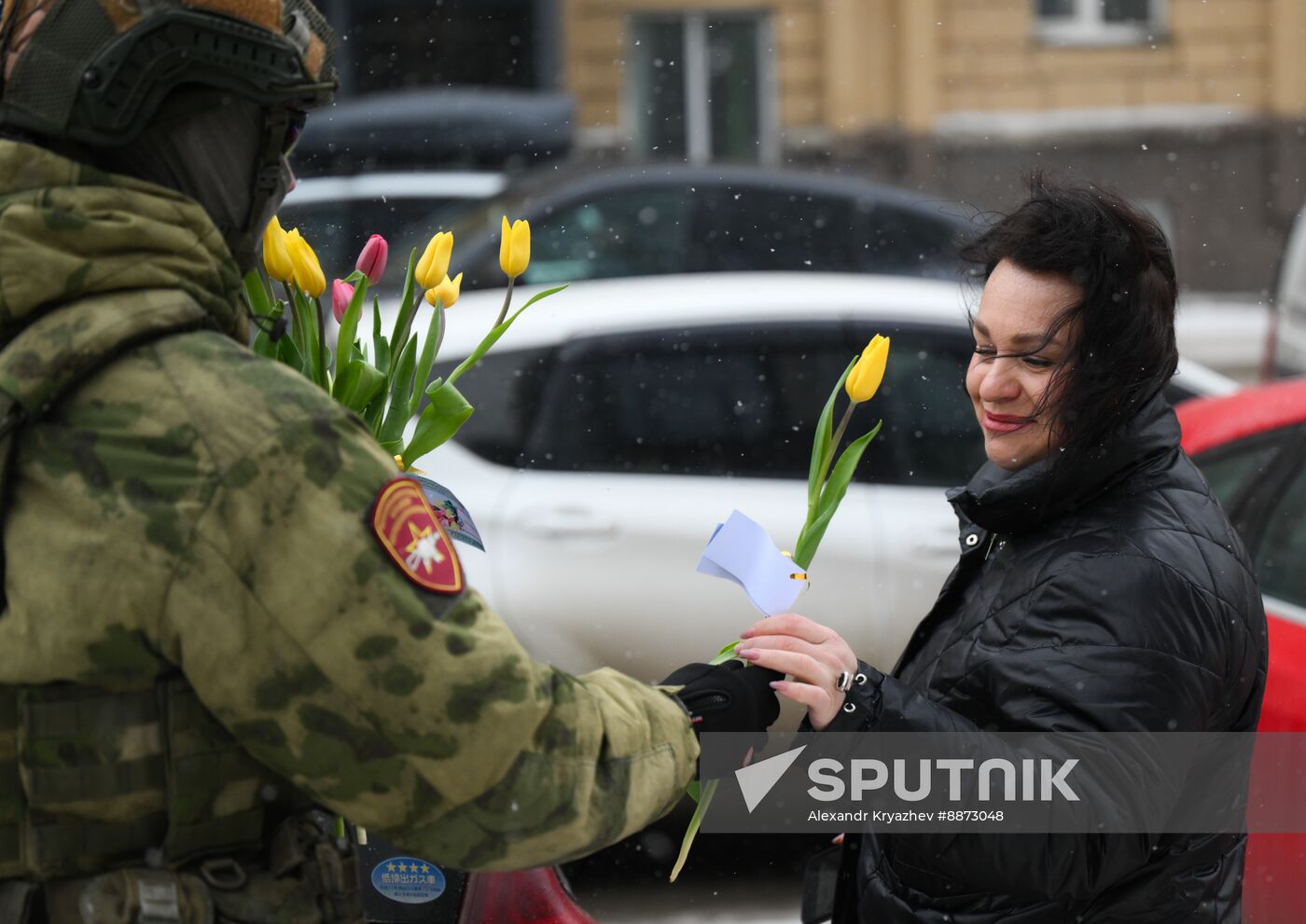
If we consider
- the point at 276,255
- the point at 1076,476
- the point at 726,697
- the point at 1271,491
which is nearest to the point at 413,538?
the point at 726,697

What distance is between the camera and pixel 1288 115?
16.6m

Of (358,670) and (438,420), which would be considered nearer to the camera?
(358,670)

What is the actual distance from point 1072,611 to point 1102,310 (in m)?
0.40

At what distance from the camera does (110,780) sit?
145 centimetres

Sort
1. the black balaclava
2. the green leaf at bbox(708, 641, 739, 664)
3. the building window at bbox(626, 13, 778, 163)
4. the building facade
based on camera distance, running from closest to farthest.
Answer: the black balaclava
the green leaf at bbox(708, 641, 739, 664)
the building facade
the building window at bbox(626, 13, 778, 163)

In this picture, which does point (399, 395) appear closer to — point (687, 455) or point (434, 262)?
point (434, 262)

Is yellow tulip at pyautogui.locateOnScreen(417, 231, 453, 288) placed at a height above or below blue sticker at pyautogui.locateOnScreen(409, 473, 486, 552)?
above

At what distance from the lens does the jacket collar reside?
1.96 m

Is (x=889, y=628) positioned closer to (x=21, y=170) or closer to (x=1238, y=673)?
(x=1238, y=673)

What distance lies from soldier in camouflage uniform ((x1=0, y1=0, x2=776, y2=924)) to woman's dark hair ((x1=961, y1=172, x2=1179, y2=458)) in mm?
815

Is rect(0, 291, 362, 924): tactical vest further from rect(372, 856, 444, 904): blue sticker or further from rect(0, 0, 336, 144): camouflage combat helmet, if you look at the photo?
rect(372, 856, 444, 904): blue sticker

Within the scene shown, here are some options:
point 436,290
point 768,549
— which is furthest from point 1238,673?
point 436,290

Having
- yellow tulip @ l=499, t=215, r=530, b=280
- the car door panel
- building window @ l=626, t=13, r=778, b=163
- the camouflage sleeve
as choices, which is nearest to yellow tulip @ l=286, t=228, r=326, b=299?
yellow tulip @ l=499, t=215, r=530, b=280

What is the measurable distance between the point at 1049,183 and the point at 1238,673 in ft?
2.29
